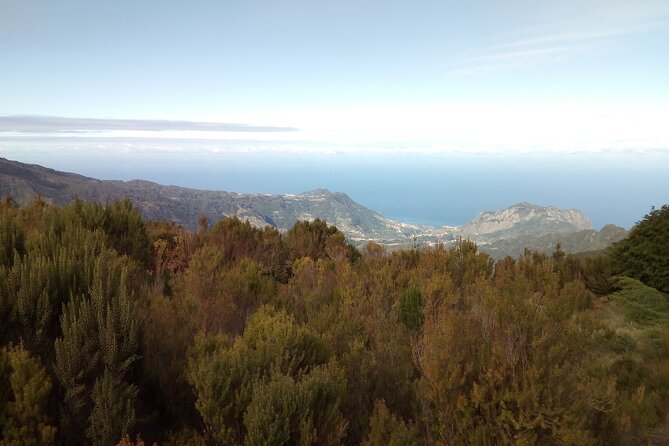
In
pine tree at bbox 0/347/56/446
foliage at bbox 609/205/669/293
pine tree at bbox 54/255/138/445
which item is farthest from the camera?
foliage at bbox 609/205/669/293

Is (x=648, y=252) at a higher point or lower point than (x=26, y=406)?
lower

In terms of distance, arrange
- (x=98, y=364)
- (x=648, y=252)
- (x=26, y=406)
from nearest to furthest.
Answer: (x=26, y=406)
(x=98, y=364)
(x=648, y=252)

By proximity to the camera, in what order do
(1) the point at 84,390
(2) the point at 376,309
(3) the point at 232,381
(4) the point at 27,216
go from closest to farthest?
(1) the point at 84,390 → (3) the point at 232,381 → (2) the point at 376,309 → (4) the point at 27,216

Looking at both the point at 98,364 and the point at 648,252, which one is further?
the point at 648,252

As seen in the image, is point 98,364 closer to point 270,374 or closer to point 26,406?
point 26,406

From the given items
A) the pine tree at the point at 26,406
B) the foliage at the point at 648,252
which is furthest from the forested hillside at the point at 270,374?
the foliage at the point at 648,252

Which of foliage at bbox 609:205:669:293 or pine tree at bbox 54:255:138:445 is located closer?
pine tree at bbox 54:255:138:445

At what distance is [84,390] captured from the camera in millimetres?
3834

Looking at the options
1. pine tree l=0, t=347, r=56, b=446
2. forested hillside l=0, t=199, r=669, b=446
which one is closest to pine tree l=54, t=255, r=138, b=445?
forested hillside l=0, t=199, r=669, b=446

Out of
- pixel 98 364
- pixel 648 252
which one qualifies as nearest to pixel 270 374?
pixel 98 364

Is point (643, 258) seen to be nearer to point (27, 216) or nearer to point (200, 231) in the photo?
point (200, 231)

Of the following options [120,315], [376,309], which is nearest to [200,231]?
[376,309]

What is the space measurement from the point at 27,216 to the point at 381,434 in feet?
33.9

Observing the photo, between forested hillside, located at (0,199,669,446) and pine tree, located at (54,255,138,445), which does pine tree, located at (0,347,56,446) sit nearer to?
forested hillside, located at (0,199,669,446)
